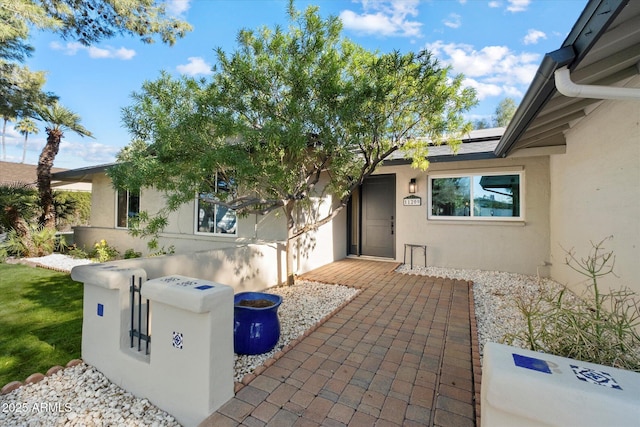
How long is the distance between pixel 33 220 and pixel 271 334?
11770mm

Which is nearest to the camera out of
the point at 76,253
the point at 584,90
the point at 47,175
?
the point at 584,90

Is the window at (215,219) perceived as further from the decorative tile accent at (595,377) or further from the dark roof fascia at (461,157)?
the decorative tile accent at (595,377)

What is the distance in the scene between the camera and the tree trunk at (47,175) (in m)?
10.0

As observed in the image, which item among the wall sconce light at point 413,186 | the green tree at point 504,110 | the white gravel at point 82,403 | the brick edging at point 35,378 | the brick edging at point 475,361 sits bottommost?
the white gravel at point 82,403

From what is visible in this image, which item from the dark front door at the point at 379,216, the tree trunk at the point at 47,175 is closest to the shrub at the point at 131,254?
the tree trunk at the point at 47,175

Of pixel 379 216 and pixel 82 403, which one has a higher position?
pixel 379 216

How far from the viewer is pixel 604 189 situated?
13.5ft

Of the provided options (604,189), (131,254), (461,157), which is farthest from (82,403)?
(461,157)

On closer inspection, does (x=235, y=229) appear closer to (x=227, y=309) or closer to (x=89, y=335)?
(x=89, y=335)

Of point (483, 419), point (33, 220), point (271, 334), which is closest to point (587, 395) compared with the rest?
point (483, 419)

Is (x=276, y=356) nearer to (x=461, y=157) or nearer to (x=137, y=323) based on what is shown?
(x=137, y=323)

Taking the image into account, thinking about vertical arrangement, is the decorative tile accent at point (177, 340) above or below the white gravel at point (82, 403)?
above

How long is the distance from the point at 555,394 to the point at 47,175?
14252 millimetres

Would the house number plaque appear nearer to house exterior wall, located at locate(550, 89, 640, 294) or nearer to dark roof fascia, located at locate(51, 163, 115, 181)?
house exterior wall, located at locate(550, 89, 640, 294)
